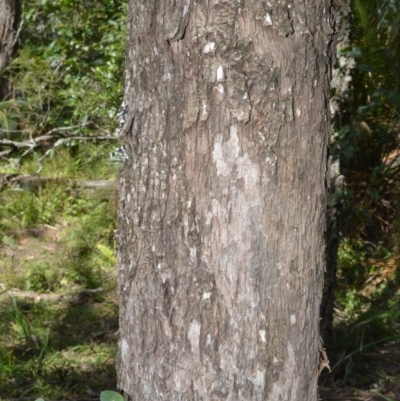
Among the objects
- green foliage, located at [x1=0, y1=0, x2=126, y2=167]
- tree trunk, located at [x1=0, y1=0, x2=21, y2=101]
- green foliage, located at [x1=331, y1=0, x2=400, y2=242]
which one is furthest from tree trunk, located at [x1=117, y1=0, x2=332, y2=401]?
tree trunk, located at [x1=0, y1=0, x2=21, y2=101]

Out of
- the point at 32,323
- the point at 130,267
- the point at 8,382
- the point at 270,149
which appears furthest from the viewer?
the point at 32,323

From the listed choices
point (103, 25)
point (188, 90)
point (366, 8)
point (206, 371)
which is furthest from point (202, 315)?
point (103, 25)

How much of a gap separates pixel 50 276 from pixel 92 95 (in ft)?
8.61

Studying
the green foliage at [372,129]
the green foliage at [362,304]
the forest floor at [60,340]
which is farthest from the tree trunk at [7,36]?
the green foliage at [362,304]

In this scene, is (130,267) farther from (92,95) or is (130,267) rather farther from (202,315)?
(92,95)

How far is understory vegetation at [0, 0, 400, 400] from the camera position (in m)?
4.53

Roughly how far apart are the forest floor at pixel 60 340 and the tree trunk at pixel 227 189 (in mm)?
1388

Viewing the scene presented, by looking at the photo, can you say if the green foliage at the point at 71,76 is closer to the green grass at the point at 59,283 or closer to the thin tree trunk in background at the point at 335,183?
the green grass at the point at 59,283

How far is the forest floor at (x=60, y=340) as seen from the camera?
4242 millimetres

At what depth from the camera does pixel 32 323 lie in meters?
5.20

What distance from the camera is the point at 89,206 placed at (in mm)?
7191

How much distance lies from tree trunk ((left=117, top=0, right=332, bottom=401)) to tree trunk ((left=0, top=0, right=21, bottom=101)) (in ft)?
21.3

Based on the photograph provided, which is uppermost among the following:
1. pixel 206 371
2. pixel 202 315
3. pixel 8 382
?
pixel 202 315

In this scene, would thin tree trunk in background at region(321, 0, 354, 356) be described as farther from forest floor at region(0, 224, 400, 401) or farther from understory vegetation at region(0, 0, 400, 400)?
forest floor at region(0, 224, 400, 401)
